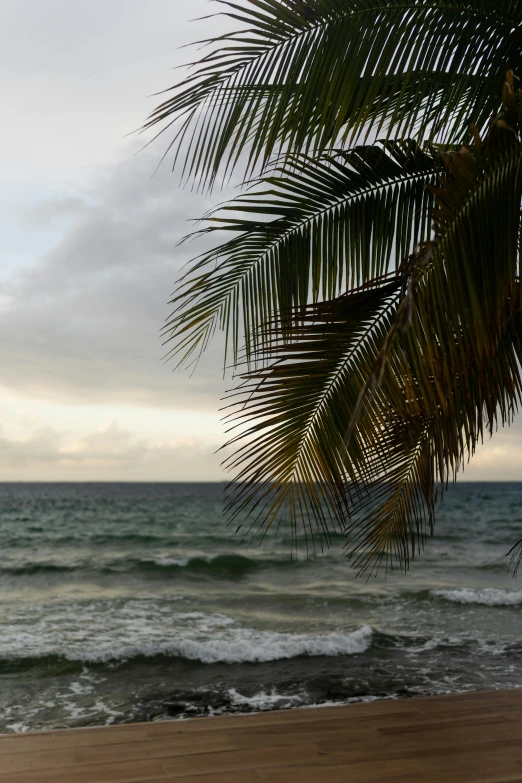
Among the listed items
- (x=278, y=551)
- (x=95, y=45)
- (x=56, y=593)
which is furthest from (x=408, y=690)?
(x=278, y=551)

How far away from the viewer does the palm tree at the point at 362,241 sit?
1.92m

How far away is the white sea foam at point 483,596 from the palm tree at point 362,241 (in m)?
9.04

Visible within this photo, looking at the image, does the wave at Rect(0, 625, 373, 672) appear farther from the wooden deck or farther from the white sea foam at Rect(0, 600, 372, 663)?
the wooden deck

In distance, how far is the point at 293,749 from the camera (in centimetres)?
314

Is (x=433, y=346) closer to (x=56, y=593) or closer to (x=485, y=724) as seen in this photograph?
(x=485, y=724)

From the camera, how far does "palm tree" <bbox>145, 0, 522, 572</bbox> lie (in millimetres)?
1918

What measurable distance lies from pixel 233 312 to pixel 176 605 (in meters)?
9.27

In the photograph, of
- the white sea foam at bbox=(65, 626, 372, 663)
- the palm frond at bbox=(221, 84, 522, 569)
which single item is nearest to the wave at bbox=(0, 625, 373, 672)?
the white sea foam at bbox=(65, 626, 372, 663)

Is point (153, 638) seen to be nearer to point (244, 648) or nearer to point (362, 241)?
point (244, 648)

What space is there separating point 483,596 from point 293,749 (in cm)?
939

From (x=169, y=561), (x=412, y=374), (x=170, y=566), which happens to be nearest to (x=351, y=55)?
(x=412, y=374)

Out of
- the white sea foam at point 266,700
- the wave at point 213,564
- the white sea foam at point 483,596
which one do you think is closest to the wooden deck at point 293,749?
the white sea foam at point 266,700

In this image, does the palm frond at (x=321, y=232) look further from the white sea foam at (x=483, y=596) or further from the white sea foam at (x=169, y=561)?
the white sea foam at (x=169, y=561)

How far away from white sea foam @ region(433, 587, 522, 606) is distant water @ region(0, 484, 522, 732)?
1.3 inches
